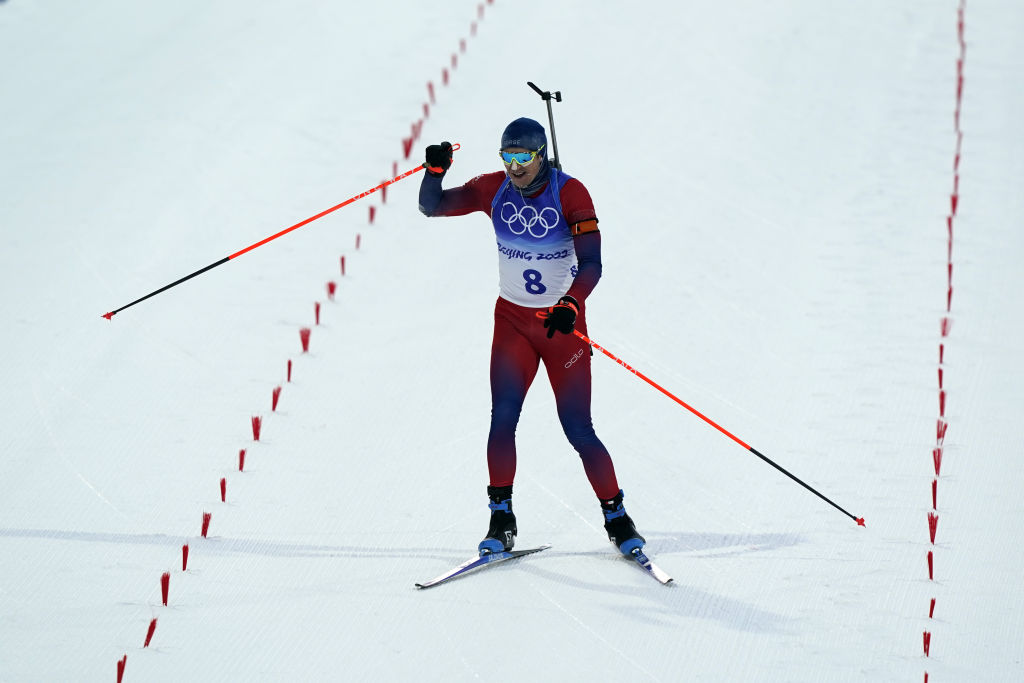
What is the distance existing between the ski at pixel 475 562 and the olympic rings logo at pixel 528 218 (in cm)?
149

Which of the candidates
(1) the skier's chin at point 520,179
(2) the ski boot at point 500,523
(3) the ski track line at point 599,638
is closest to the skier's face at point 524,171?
(1) the skier's chin at point 520,179

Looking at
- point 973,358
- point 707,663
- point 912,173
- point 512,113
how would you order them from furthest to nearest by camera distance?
point 512,113 → point 912,173 → point 973,358 → point 707,663

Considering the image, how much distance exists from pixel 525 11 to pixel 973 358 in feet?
22.0

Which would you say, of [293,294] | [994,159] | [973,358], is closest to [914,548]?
[973,358]

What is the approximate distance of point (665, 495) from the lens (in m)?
6.38

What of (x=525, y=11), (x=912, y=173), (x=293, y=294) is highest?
(x=525, y=11)

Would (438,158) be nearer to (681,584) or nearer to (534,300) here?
(534,300)

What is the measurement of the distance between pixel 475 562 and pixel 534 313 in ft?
3.89

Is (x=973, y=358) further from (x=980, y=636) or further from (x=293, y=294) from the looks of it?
(x=293, y=294)

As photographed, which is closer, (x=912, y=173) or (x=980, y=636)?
(x=980, y=636)

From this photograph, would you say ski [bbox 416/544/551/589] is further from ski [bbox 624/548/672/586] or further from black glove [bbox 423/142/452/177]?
black glove [bbox 423/142/452/177]

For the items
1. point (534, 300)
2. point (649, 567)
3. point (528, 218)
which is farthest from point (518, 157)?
point (649, 567)

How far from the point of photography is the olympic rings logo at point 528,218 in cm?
562

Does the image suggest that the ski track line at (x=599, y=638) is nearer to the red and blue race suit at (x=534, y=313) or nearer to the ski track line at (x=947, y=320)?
the red and blue race suit at (x=534, y=313)
